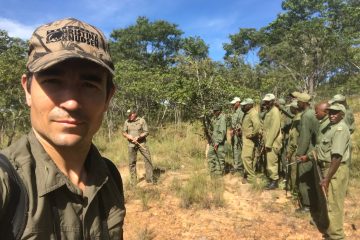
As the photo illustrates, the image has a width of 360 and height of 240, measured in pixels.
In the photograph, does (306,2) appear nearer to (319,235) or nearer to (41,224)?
(319,235)

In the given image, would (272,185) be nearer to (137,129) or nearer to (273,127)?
(273,127)

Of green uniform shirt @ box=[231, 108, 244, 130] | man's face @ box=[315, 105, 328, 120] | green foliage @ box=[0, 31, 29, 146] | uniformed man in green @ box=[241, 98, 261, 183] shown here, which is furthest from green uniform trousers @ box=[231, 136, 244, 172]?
Answer: green foliage @ box=[0, 31, 29, 146]

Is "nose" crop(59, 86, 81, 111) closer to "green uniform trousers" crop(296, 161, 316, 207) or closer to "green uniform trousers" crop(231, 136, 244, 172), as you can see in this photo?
"green uniform trousers" crop(296, 161, 316, 207)

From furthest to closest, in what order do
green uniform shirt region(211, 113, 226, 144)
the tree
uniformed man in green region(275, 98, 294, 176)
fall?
1. the tree
2. green uniform shirt region(211, 113, 226, 144)
3. uniformed man in green region(275, 98, 294, 176)

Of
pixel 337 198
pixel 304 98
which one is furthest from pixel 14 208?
pixel 304 98

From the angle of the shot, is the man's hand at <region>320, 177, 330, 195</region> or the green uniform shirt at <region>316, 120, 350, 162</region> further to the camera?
the man's hand at <region>320, 177, 330, 195</region>

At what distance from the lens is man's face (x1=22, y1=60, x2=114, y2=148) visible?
1.07 metres

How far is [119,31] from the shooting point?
24.6 metres

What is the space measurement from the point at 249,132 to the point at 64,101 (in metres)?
6.94

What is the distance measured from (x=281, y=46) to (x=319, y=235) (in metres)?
17.1

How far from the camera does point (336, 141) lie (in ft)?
14.6

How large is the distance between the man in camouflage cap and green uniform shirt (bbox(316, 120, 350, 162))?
3.87m

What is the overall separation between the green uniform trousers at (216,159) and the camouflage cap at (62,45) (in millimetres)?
7409

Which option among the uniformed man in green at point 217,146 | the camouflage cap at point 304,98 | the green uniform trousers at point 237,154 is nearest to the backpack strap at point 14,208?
the camouflage cap at point 304,98
